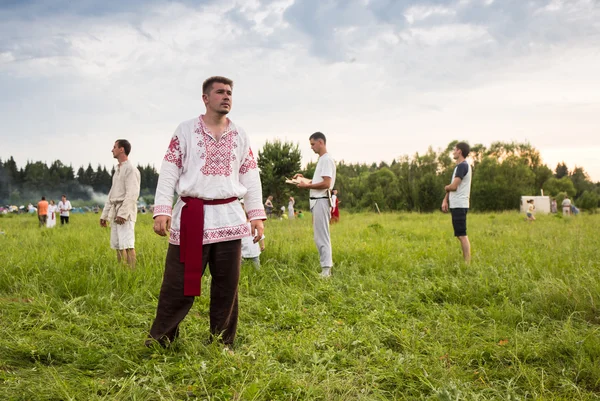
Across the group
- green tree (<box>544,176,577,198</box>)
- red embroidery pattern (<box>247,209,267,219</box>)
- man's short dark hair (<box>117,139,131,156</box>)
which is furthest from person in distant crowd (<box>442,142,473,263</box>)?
green tree (<box>544,176,577,198</box>)

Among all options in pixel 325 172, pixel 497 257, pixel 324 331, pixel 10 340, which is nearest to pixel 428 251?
pixel 497 257

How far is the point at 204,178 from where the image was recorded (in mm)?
3289

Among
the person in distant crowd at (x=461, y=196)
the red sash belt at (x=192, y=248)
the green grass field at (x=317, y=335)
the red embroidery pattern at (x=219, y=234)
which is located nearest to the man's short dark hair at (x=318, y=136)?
the green grass field at (x=317, y=335)

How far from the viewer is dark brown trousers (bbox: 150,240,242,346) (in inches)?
130

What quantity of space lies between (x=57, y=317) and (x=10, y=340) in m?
0.52

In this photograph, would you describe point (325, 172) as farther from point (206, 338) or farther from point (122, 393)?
point (122, 393)

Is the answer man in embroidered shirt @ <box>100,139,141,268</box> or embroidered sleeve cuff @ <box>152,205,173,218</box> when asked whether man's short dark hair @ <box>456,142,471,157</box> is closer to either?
man in embroidered shirt @ <box>100,139,141,268</box>

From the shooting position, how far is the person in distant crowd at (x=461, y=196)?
672 centimetres

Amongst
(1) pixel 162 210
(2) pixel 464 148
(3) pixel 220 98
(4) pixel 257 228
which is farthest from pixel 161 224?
(2) pixel 464 148

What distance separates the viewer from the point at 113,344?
3.41 meters

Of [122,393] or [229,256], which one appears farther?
[229,256]

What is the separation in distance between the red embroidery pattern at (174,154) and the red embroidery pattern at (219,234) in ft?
1.73

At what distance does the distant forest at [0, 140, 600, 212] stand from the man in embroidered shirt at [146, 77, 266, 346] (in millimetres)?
28756

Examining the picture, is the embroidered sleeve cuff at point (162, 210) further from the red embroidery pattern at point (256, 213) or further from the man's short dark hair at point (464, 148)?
the man's short dark hair at point (464, 148)
